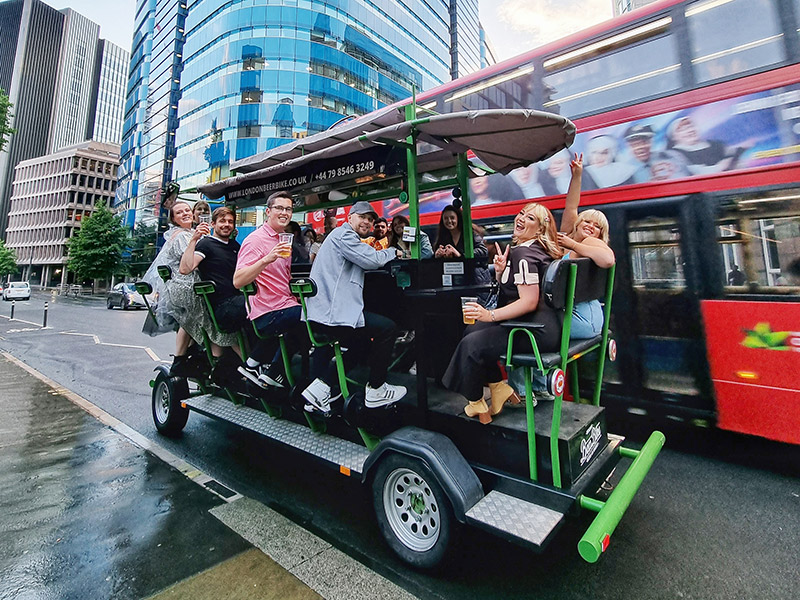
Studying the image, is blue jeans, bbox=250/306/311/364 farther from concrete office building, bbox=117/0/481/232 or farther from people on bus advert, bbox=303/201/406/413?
concrete office building, bbox=117/0/481/232

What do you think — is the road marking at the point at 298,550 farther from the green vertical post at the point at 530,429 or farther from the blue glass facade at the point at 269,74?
the blue glass facade at the point at 269,74

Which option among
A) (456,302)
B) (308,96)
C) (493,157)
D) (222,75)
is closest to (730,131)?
(493,157)

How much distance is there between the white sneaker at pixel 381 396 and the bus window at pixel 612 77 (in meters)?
4.22

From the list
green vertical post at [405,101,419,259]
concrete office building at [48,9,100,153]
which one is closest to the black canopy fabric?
green vertical post at [405,101,419,259]

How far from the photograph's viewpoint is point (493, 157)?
151 inches

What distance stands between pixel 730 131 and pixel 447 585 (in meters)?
4.82

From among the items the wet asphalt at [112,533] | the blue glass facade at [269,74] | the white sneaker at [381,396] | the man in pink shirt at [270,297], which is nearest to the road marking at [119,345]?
the wet asphalt at [112,533]

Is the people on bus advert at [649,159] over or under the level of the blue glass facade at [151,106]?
under

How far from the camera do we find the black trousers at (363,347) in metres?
3.15

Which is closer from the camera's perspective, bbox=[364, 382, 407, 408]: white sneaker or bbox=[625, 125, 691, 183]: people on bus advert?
bbox=[364, 382, 407, 408]: white sneaker

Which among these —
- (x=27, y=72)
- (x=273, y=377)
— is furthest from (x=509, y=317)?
(x=27, y=72)

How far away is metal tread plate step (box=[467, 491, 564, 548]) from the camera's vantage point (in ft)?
6.53

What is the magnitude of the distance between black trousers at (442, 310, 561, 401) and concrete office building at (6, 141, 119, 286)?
3294 inches

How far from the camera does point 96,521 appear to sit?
3035mm
